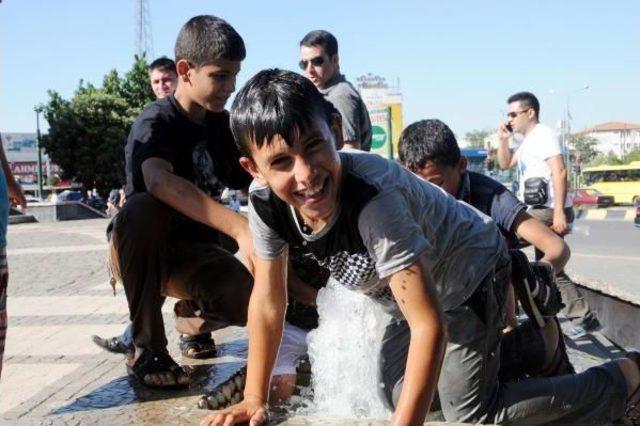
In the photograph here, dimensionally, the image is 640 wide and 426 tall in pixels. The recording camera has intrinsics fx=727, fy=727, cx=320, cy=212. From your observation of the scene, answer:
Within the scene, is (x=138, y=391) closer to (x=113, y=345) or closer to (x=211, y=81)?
(x=113, y=345)

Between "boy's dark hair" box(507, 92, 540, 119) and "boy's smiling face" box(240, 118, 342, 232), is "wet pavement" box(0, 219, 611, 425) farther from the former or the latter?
"boy's dark hair" box(507, 92, 540, 119)

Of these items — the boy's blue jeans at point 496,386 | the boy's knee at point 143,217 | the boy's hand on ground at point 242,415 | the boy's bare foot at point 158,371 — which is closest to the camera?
the boy's hand on ground at point 242,415

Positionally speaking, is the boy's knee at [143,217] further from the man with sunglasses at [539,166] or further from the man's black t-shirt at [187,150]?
the man with sunglasses at [539,166]

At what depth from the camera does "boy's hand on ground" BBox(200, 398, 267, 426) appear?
2.20 metres

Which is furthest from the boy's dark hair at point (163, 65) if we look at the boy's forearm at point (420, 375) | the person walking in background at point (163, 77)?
the boy's forearm at point (420, 375)

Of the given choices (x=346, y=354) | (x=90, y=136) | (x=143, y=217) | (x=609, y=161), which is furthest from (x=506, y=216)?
(x=609, y=161)

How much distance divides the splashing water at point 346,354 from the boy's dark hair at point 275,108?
1.09 metres

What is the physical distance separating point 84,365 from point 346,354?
158 cm

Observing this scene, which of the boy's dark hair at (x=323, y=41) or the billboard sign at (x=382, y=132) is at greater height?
the boy's dark hair at (x=323, y=41)

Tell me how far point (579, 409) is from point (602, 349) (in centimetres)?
192

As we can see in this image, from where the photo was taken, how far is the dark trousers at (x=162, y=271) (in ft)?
10.1

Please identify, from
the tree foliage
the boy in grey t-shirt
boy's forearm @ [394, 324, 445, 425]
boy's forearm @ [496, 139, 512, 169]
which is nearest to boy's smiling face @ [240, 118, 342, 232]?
the boy in grey t-shirt

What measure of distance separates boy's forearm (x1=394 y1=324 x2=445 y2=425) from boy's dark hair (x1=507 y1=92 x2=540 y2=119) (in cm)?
468

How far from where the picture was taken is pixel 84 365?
12.8 ft
